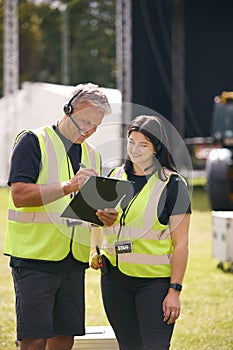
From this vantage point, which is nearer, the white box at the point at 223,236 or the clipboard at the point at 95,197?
the clipboard at the point at 95,197

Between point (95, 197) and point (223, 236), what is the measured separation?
20.3 feet

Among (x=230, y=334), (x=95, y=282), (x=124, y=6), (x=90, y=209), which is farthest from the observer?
(x=124, y=6)

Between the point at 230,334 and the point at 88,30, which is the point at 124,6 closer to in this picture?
the point at 230,334

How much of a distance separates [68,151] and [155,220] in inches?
19.8

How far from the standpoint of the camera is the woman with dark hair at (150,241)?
14.3ft

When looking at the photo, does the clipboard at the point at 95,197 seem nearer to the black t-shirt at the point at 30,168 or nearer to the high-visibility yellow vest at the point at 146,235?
the high-visibility yellow vest at the point at 146,235

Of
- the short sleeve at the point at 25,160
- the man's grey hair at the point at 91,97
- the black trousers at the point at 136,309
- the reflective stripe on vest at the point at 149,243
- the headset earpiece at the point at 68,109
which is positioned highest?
the man's grey hair at the point at 91,97

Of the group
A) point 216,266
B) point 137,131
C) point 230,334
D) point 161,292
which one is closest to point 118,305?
point 161,292

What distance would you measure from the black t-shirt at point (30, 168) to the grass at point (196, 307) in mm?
2365

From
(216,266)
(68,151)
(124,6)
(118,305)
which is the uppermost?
(124,6)

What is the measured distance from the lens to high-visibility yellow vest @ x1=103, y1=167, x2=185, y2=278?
438 cm

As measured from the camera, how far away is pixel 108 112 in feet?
14.2

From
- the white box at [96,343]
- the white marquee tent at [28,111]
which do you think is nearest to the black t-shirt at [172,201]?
the white box at [96,343]

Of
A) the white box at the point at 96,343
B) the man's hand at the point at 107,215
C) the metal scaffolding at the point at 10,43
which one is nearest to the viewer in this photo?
the man's hand at the point at 107,215
